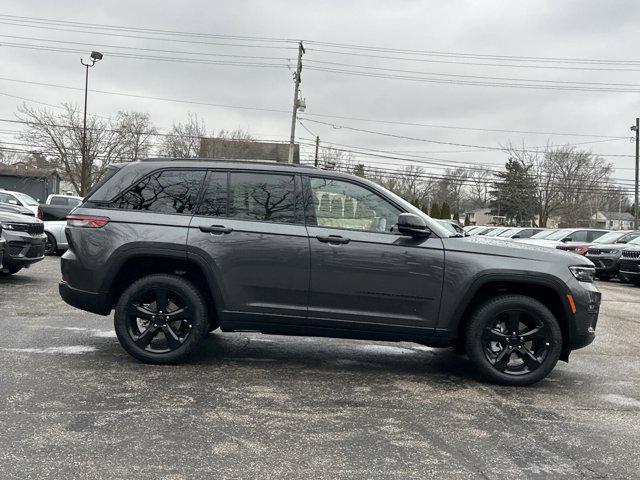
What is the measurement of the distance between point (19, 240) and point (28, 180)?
46109 millimetres

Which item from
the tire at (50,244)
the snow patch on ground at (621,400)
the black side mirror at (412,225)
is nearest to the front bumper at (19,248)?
the tire at (50,244)

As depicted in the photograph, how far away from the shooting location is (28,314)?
24.2ft

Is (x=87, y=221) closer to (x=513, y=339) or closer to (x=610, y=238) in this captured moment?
(x=513, y=339)

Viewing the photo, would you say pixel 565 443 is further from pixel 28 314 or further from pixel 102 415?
pixel 28 314

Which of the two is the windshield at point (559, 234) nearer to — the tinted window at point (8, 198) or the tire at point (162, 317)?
the tire at point (162, 317)

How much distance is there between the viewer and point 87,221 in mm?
5141

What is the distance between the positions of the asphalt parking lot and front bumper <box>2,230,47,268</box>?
390cm

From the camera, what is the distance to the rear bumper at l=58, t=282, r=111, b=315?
16.8ft

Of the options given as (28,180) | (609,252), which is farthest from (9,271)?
(28,180)

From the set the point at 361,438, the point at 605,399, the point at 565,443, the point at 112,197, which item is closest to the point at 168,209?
the point at 112,197

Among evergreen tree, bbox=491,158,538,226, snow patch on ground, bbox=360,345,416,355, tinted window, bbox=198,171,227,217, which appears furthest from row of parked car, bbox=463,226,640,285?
evergreen tree, bbox=491,158,538,226

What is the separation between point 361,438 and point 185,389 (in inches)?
62.1

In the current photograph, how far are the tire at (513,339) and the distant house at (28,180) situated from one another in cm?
5026

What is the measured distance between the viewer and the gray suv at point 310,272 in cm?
493
